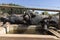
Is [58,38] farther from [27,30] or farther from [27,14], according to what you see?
[27,14]

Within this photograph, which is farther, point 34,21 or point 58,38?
point 34,21

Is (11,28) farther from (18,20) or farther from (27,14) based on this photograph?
(18,20)

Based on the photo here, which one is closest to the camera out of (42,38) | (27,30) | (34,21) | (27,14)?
(42,38)

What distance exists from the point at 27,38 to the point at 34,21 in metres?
3.85

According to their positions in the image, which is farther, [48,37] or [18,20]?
[18,20]

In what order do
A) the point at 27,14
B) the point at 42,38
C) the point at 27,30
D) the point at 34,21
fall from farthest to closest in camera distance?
the point at 34,21, the point at 27,14, the point at 27,30, the point at 42,38

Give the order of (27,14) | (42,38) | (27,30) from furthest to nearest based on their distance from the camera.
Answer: (27,14) < (27,30) < (42,38)

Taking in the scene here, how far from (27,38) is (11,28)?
2.92 m

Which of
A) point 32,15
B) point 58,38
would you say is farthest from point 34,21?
point 58,38

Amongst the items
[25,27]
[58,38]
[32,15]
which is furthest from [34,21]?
[58,38]

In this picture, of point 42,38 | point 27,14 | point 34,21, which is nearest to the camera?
point 42,38

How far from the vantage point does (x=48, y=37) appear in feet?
11.3

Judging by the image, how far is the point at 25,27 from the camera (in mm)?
6203

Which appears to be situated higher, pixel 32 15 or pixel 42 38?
pixel 42 38
